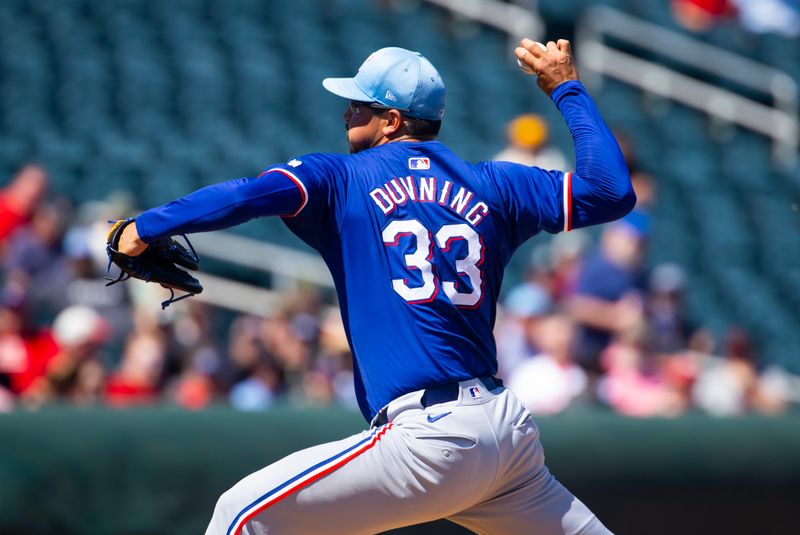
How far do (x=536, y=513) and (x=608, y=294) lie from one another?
4270 mm

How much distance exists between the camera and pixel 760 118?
1230cm

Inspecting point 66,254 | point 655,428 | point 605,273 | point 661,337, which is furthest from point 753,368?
point 66,254

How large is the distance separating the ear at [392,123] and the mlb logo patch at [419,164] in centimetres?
16

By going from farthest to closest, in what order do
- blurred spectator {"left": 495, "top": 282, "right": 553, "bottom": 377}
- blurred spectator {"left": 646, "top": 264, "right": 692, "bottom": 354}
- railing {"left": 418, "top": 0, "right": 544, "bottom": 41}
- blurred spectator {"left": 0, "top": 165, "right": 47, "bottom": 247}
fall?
railing {"left": 418, "top": 0, "right": 544, "bottom": 41}, blurred spectator {"left": 646, "top": 264, "right": 692, "bottom": 354}, blurred spectator {"left": 0, "top": 165, "right": 47, "bottom": 247}, blurred spectator {"left": 495, "top": 282, "right": 553, "bottom": 377}

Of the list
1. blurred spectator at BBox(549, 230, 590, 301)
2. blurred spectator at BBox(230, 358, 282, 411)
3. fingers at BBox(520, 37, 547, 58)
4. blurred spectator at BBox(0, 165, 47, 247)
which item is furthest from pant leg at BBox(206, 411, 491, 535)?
blurred spectator at BBox(0, 165, 47, 247)

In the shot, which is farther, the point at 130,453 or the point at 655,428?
the point at 655,428

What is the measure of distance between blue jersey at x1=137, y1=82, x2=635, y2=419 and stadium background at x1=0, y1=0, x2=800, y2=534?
2.28 metres

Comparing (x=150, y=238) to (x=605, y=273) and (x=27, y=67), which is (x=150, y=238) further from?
(x=27, y=67)

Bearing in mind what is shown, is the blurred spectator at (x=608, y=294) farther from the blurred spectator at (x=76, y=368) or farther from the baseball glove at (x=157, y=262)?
the baseball glove at (x=157, y=262)

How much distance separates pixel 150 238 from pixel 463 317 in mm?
864

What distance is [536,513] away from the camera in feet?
11.6

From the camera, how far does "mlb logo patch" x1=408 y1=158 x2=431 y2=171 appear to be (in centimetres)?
347

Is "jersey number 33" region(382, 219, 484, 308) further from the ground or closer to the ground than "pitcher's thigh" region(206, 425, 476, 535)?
further from the ground

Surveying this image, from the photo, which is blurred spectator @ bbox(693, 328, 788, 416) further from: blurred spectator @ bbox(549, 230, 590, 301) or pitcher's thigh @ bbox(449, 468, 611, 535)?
pitcher's thigh @ bbox(449, 468, 611, 535)
